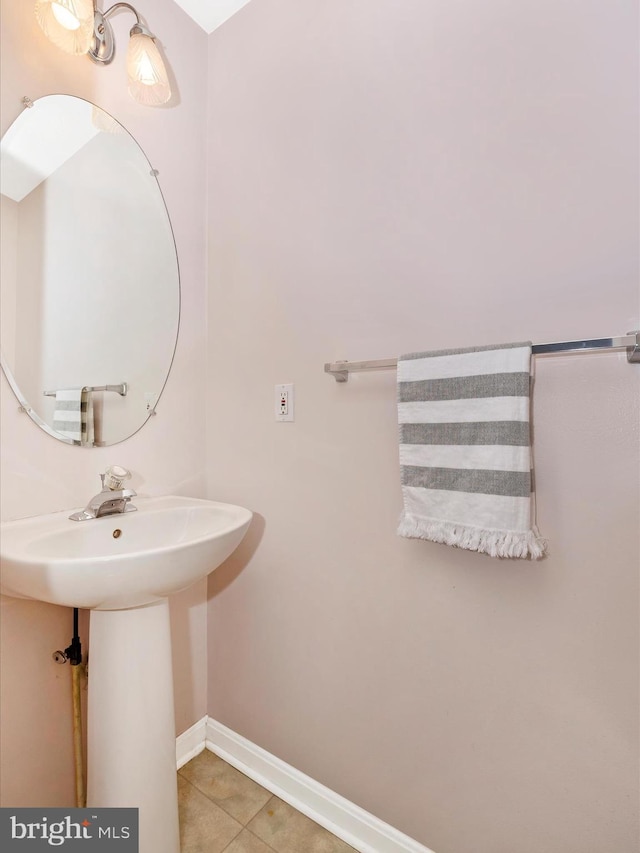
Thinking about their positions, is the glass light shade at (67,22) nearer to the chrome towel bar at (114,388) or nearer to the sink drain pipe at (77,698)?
the chrome towel bar at (114,388)

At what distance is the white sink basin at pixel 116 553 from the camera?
30.3 inches

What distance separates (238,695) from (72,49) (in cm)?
191

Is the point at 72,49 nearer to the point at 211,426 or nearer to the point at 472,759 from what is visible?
the point at 211,426

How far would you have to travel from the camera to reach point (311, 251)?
1.24 metres

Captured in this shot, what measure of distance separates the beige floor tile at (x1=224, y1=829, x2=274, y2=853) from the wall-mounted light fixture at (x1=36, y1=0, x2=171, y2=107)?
6.85ft

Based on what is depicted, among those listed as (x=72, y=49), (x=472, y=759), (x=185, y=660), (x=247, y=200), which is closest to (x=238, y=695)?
(x=185, y=660)

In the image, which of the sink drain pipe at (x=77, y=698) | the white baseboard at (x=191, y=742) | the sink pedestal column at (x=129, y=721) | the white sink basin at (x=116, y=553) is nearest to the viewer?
the white sink basin at (x=116, y=553)

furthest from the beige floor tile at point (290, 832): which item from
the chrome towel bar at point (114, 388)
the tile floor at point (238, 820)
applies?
the chrome towel bar at point (114, 388)

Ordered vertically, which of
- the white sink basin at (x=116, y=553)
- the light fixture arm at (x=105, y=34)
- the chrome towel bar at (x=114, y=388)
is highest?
the light fixture arm at (x=105, y=34)

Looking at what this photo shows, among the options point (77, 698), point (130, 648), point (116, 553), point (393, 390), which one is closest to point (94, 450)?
point (116, 553)

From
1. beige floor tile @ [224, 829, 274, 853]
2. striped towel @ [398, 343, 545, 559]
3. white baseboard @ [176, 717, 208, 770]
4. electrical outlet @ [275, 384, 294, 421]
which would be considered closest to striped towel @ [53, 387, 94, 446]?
electrical outlet @ [275, 384, 294, 421]

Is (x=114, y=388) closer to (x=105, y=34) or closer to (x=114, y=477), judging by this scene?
(x=114, y=477)

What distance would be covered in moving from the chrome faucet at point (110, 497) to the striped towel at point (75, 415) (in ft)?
0.44

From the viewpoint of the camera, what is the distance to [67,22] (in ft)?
3.42
